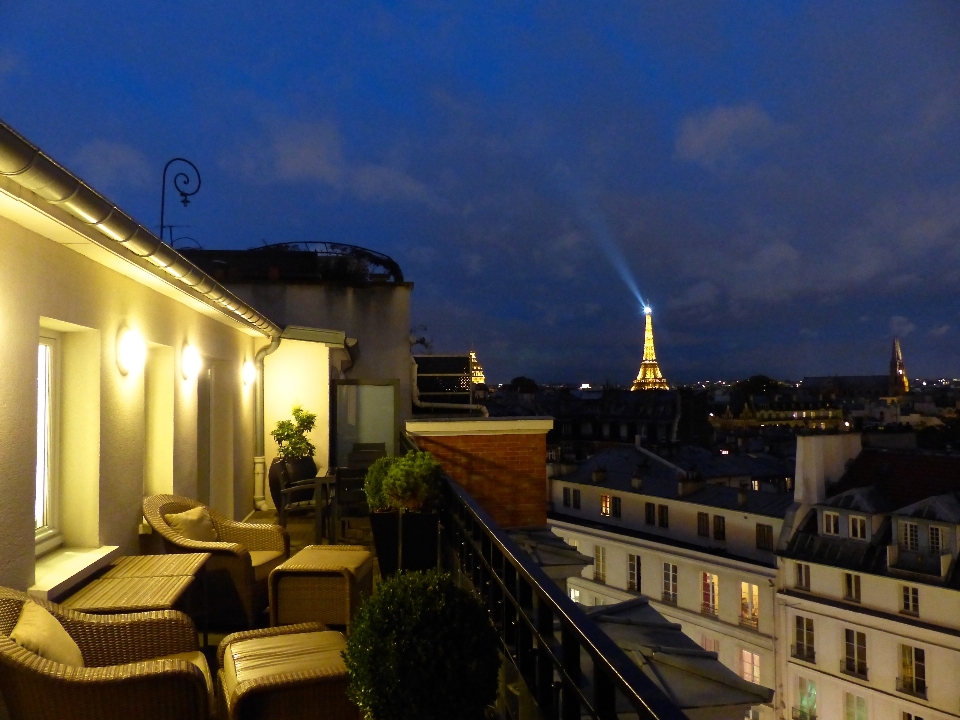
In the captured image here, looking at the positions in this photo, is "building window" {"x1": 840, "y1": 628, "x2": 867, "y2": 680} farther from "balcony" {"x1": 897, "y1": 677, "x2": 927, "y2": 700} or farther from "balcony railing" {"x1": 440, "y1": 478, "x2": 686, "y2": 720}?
"balcony railing" {"x1": 440, "y1": 478, "x2": 686, "y2": 720}

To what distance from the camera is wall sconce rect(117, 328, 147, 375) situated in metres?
4.26

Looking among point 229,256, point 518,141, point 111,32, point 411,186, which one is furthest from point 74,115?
point 229,256

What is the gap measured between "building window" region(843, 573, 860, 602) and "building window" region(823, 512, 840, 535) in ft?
5.20

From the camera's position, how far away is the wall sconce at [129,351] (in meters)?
4.26

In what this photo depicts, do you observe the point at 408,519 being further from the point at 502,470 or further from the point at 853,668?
the point at 853,668

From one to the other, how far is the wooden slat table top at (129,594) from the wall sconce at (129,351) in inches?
53.7

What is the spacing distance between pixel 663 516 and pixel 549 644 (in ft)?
82.5

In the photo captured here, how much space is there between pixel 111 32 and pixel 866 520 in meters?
57.2

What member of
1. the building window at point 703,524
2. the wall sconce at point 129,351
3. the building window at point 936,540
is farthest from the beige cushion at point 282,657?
the building window at point 703,524

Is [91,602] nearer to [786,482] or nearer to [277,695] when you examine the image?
[277,695]

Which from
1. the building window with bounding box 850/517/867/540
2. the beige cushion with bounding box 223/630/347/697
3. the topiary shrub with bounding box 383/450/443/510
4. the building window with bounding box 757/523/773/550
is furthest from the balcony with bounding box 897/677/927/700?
→ the beige cushion with bounding box 223/630/347/697

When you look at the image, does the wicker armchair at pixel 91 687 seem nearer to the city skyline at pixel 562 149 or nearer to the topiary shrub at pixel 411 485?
the topiary shrub at pixel 411 485

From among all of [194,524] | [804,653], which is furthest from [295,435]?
[804,653]

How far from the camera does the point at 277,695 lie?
2389mm
